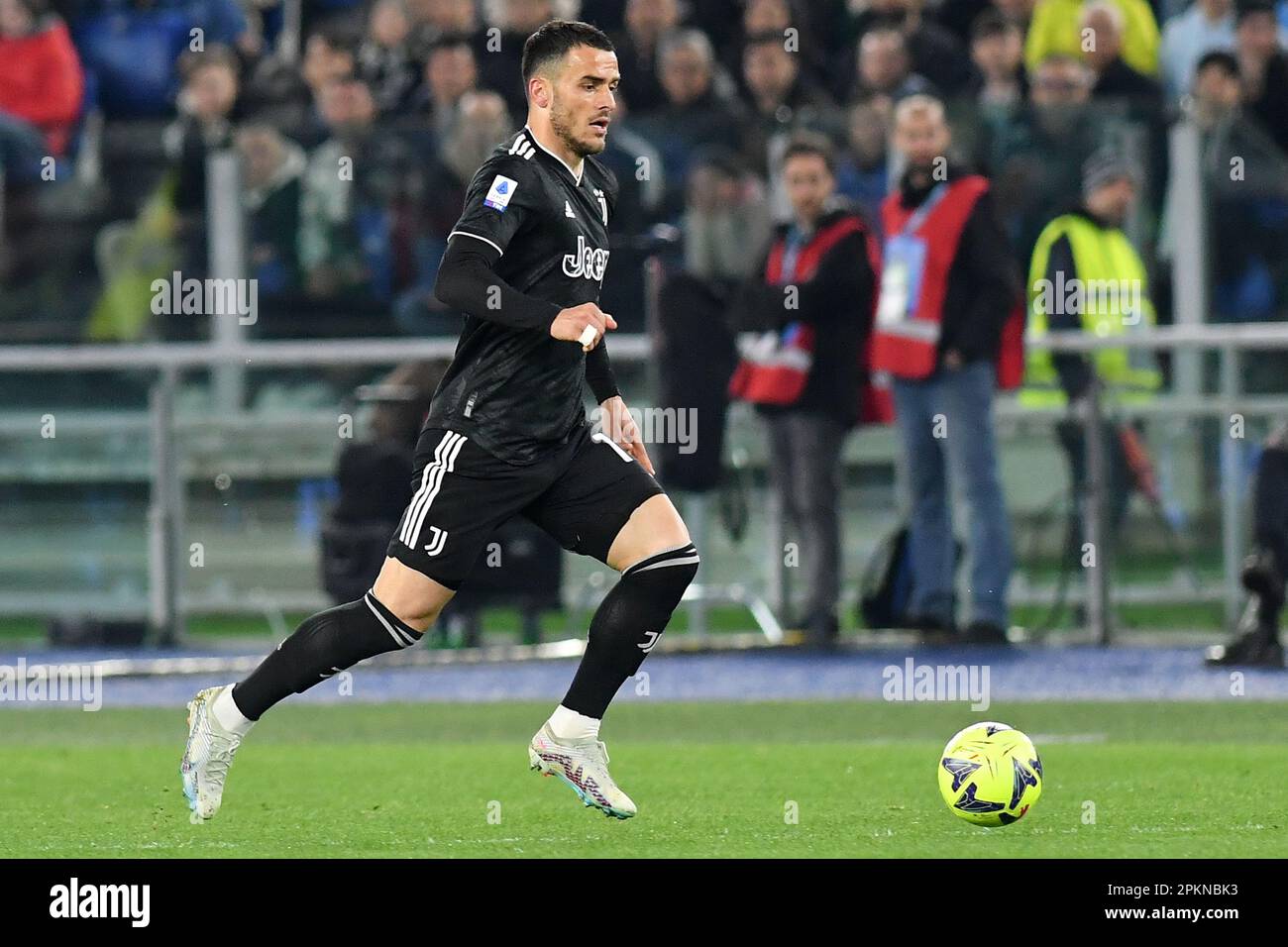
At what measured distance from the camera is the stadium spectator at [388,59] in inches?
642

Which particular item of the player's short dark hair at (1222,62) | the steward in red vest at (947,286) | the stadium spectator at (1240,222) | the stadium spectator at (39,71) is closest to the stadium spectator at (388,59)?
the stadium spectator at (39,71)

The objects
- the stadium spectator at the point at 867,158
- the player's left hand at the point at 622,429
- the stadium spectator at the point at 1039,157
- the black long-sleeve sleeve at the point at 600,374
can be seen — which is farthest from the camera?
the stadium spectator at the point at 867,158

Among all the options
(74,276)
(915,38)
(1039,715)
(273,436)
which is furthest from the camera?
(915,38)

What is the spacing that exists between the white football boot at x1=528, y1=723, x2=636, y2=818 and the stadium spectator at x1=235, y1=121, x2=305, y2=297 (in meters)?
7.59

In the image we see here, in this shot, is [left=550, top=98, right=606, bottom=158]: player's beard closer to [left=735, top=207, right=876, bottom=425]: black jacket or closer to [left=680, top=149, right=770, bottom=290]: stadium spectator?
[left=735, top=207, right=876, bottom=425]: black jacket

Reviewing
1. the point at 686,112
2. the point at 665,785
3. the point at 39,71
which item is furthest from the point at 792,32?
the point at 665,785

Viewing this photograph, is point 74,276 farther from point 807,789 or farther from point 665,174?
point 807,789

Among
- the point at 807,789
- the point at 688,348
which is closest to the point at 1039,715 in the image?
the point at 807,789

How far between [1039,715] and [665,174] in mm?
4603

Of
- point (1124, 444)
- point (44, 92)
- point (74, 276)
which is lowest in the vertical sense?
point (1124, 444)

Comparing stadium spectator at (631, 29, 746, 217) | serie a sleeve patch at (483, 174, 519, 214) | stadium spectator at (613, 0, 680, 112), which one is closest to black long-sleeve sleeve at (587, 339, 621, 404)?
serie a sleeve patch at (483, 174, 519, 214)

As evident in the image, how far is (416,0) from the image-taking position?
659 inches

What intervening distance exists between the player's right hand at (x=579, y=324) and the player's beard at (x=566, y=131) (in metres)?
0.69

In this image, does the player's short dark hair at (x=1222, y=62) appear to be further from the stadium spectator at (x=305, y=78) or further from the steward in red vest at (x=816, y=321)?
the stadium spectator at (x=305, y=78)
